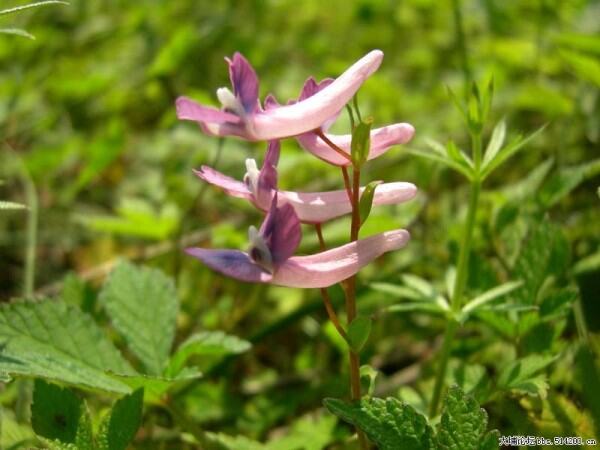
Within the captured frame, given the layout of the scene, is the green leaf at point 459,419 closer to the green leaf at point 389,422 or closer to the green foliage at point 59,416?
the green leaf at point 389,422

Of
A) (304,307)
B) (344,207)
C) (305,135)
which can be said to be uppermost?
(305,135)

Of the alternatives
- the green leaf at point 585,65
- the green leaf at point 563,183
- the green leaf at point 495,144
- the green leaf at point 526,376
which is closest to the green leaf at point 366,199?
the green leaf at point 495,144

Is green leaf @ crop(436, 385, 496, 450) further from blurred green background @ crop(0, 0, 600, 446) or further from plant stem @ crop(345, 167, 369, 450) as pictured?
blurred green background @ crop(0, 0, 600, 446)

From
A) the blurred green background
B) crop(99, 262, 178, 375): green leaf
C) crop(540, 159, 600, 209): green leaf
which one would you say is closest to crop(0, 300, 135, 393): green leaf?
crop(99, 262, 178, 375): green leaf

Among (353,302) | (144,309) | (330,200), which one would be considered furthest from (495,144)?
(144,309)

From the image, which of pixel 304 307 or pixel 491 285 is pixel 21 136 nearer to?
pixel 304 307

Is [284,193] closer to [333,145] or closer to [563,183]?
[333,145]

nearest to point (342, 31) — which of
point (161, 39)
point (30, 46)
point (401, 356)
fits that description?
point (161, 39)
